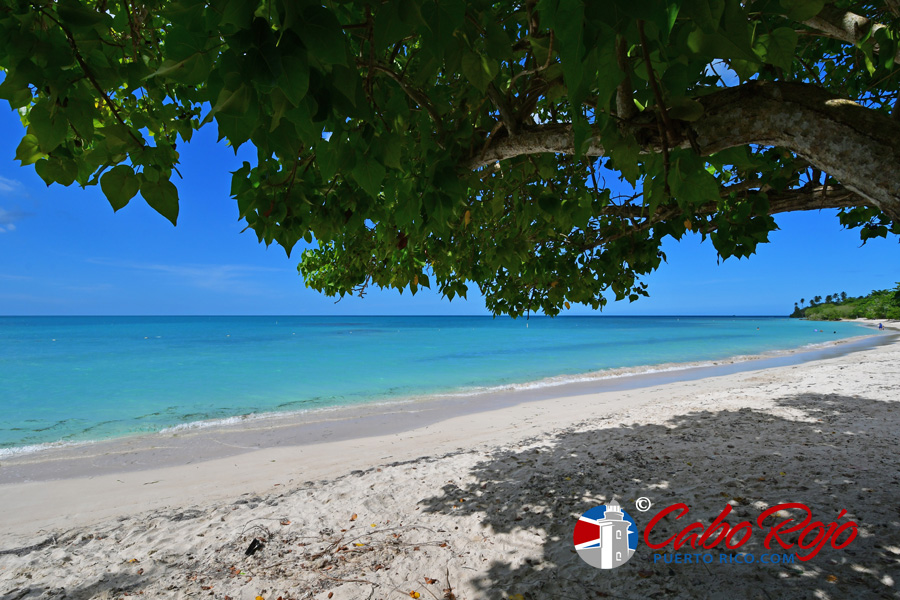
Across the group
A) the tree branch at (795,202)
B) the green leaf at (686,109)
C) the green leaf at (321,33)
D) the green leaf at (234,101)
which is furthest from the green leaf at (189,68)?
the tree branch at (795,202)

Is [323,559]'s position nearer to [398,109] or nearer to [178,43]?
[398,109]

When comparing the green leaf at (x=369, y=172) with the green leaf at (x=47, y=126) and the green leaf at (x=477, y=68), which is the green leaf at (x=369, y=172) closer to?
the green leaf at (x=477, y=68)

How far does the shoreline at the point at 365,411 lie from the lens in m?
8.61

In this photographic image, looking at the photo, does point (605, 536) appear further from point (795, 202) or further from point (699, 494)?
point (795, 202)

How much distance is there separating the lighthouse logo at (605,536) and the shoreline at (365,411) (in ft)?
21.4

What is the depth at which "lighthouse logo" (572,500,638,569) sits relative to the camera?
9.95 ft

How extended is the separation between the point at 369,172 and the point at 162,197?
0.62 meters

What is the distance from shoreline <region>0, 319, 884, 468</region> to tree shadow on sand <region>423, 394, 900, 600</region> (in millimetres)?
5309

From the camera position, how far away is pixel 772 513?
3.38 metres

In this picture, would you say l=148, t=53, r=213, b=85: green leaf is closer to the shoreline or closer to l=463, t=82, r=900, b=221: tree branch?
l=463, t=82, r=900, b=221: tree branch

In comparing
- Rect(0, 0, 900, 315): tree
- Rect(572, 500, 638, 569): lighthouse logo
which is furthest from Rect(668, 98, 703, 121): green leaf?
Rect(572, 500, 638, 569): lighthouse logo

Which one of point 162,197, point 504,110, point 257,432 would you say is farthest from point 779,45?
point 257,432

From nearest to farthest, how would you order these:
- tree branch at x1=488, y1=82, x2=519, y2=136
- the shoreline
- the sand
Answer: tree branch at x1=488, y1=82, x2=519, y2=136 → the sand → the shoreline

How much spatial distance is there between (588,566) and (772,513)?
160 centimetres
